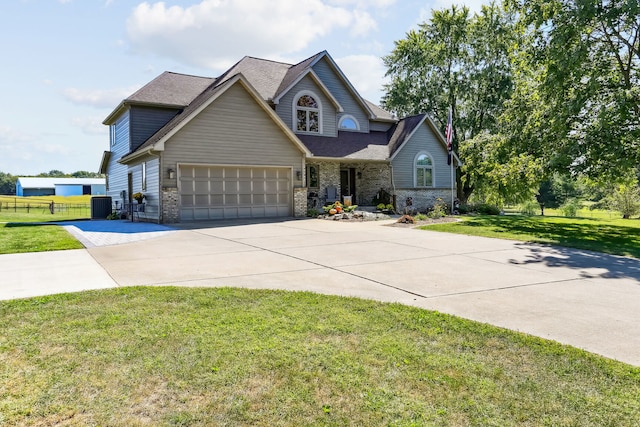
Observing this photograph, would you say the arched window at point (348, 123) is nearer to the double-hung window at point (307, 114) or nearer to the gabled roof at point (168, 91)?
the double-hung window at point (307, 114)

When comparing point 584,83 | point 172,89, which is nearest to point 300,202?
point 172,89

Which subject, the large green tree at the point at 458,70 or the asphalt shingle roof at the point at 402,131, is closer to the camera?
the asphalt shingle roof at the point at 402,131

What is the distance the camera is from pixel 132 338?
12.7ft

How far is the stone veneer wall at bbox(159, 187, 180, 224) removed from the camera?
1705 cm

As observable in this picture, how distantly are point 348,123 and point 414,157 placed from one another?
→ 14.2ft

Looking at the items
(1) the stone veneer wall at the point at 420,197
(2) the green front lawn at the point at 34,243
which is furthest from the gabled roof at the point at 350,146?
(2) the green front lawn at the point at 34,243

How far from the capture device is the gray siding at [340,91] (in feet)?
78.1

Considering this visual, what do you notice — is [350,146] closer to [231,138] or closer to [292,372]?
[231,138]

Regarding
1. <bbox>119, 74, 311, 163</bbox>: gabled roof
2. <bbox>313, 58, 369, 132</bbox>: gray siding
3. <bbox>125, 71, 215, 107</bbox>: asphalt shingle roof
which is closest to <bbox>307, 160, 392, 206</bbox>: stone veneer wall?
<bbox>313, 58, 369, 132</bbox>: gray siding

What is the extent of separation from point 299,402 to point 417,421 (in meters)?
0.76

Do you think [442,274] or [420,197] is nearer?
[442,274]

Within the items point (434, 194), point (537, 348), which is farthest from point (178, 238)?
point (434, 194)

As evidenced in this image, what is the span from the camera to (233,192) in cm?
1906

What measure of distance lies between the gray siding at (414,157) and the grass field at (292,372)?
19.9m
